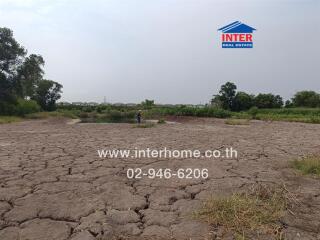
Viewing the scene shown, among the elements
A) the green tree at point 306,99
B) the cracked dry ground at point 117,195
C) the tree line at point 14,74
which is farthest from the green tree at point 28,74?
the green tree at point 306,99

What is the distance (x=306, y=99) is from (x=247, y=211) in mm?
45850

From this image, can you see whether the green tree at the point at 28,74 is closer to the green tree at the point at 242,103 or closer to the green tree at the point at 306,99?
the green tree at the point at 242,103

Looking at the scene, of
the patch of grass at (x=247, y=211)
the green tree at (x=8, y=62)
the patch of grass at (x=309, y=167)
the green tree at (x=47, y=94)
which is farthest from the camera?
the green tree at (x=47, y=94)

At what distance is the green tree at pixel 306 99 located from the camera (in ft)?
142

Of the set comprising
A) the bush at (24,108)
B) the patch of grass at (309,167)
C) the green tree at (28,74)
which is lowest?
the patch of grass at (309,167)

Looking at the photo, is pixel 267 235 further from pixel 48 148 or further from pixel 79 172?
pixel 48 148

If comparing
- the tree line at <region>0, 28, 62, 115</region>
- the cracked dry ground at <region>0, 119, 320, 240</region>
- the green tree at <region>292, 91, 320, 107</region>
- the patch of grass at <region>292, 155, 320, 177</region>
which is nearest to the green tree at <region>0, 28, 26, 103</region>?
the tree line at <region>0, 28, 62, 115</region>

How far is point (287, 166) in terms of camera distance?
625 cm

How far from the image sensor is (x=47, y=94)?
4438 cm

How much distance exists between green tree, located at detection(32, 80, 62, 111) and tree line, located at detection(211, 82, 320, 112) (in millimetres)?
22018

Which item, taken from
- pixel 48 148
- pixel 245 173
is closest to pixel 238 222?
pixel 245 173

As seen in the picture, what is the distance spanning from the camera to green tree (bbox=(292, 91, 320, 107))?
43.2 m

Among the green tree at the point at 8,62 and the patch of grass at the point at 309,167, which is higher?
the green tree at the point at 8,62

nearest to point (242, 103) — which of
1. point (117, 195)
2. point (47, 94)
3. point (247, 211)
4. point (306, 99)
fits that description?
point (306, 99)
